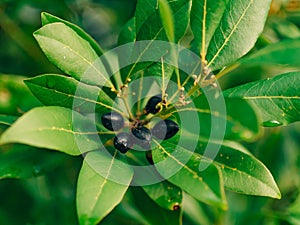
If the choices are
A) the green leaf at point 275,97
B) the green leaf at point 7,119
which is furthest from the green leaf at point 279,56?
the green leaf at point 7,119

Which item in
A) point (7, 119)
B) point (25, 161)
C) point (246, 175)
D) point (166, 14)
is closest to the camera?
point (166, 14)

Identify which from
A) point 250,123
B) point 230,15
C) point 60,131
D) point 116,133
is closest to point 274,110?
point 250,123

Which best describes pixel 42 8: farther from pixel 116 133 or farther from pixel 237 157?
pixel 237 157

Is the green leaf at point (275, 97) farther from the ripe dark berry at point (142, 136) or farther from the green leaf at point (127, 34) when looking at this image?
the green leaf at point (127, 34)

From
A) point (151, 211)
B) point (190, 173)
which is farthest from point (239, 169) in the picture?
point (151, 211)

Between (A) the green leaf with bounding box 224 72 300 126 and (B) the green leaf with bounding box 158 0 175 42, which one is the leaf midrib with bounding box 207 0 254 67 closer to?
(A) the green leaf with bounding box 224 72 300 126

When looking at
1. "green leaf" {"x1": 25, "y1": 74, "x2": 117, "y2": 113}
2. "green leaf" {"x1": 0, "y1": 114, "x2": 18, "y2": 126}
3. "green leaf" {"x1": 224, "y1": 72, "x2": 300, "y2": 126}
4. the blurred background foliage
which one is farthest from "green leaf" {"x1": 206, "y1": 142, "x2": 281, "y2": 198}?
the blurred background foliage

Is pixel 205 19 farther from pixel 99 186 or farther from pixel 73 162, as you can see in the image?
pixel 73 162
